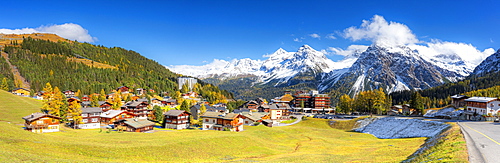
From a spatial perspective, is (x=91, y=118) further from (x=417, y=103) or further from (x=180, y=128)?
(x=417, y=103)

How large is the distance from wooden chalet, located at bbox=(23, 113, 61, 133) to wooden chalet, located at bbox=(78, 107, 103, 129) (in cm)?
1900

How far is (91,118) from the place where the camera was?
8731 cm

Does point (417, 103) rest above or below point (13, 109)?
above

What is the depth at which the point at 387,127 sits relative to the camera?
83875 mm

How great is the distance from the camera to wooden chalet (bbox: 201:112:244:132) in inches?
3233

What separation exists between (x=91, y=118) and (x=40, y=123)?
80.4 ft

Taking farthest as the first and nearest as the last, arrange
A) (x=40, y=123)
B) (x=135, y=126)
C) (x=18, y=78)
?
(x=18, y=78) → (x=135, y=126) → (x=40, y=123)

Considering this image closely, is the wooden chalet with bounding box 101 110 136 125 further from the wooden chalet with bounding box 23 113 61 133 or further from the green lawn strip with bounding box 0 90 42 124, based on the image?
the wooden chalet with bounding box 23 113 61 133

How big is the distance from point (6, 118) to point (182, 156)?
64427 millimetres

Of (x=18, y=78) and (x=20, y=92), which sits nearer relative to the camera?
(x=20, y=92)

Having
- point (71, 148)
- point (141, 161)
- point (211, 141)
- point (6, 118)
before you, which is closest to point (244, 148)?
point (211, 141)

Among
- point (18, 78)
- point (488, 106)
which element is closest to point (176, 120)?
point (488, 106)

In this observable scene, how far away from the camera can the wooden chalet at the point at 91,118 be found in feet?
278

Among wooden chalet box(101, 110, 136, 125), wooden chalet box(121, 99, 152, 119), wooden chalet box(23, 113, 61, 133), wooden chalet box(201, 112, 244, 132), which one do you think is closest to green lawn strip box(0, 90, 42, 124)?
wooden chalet box(23, 113, 61, 133)
